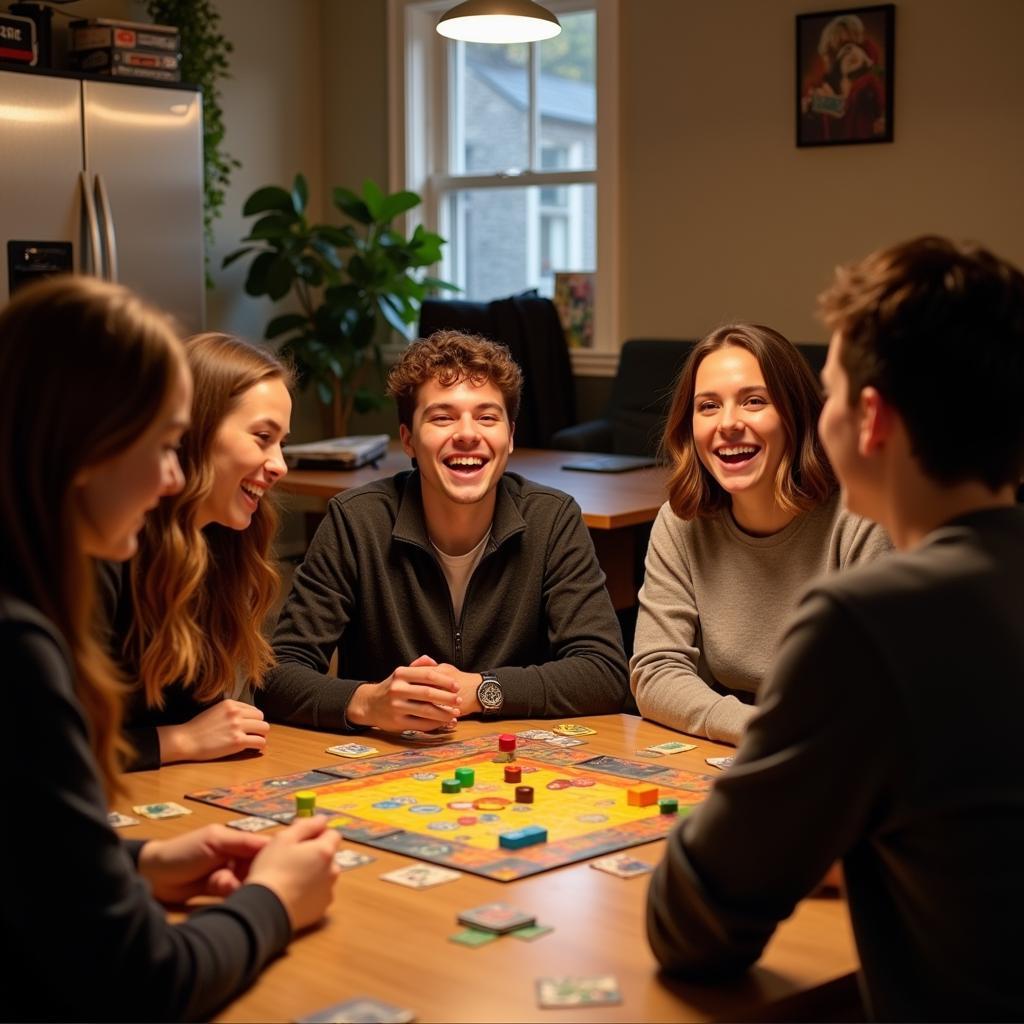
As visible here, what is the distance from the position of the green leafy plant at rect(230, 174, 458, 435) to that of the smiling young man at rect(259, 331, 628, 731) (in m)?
3.76

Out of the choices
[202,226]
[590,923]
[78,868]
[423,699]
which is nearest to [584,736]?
[423,699]

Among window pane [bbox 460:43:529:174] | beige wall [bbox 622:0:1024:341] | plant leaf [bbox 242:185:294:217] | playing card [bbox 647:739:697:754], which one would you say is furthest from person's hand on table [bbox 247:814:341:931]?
window pane [bbox 460:43:529:174]

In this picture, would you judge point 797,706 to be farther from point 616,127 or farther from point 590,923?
point 616,127

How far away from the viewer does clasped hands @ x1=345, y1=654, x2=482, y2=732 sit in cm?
217

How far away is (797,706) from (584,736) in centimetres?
104

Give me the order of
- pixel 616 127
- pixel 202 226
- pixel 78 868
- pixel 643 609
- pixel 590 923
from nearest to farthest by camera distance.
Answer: pixel 78 868, pixel 590 923, pixel 643 609, pixel 202 226, pixel 616 127

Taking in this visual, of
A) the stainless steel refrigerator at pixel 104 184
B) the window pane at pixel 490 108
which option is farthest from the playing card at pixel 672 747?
the window pane at pixel 490 108

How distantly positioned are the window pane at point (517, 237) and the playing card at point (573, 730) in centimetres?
437

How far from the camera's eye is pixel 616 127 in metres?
6.21

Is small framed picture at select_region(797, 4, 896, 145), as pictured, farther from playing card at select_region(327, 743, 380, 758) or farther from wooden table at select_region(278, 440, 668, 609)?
playing card at select_region(327, 743, 380, 758)

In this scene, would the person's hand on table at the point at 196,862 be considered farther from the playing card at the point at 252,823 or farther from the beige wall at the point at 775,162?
the beige wall at the point at 775,162

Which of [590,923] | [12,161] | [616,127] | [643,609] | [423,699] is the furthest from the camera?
[616,127]

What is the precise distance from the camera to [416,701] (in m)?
2.17

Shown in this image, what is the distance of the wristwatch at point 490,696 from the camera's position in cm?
230
